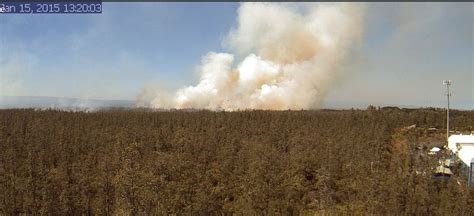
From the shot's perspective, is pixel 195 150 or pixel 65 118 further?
pixel 65 118

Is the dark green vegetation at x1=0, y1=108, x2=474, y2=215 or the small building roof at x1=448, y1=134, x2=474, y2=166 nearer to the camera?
the dark green vegetation at x1=0, y1=108, x2=474, y2=215

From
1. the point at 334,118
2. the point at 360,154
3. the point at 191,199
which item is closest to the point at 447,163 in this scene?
the point at 360,154

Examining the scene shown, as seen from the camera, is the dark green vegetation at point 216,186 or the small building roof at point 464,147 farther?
the small building roof at point 464,147

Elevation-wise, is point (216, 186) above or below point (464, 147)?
below

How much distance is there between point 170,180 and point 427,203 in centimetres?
1367

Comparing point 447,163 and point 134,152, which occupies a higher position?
point 134,152

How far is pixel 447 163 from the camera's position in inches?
1519

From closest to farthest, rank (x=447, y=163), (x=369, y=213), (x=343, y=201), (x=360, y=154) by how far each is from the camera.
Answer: (x=369, y=213) < (x=343, y=201) < (x=447, y=163) < (x=360, y=154)

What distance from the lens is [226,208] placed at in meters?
26.6

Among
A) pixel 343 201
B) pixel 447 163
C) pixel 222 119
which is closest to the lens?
pixel 343 201

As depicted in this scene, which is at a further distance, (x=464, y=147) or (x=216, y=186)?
(x=464, y=147)

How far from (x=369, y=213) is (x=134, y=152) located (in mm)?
12088

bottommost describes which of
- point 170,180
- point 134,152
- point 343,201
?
point 343,201

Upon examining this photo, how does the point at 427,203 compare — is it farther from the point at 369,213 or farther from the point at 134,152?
the point at 134,152
